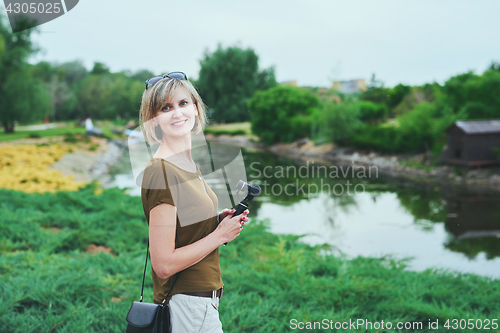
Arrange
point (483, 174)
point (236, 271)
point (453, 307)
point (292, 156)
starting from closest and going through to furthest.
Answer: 1. point (453, 307)
2. point (236, 271)
3. point (483, 174)
4. point (292, 156)

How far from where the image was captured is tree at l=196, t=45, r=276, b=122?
33.7 m

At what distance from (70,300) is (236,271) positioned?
160 cm

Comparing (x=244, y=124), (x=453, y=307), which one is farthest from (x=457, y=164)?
(x=244, y=124)

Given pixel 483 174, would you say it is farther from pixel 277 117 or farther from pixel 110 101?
pixel 110 101

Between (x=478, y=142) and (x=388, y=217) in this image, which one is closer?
(x=388, y=217)

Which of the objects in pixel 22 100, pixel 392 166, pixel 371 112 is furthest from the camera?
pixel 371 112

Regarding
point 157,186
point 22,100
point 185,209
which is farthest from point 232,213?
point 22,100

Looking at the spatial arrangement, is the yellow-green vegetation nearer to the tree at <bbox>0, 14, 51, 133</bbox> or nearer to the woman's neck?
the woman's neck

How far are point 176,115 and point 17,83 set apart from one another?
2283 cm

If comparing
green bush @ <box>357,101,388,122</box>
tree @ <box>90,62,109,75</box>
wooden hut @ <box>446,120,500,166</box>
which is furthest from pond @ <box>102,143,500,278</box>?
tree @ <box>90,62,109,75</box>

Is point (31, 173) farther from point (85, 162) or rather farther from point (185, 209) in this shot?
point (185, 209)

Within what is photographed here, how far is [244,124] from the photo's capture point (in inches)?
1436

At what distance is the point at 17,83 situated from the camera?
65.0ft

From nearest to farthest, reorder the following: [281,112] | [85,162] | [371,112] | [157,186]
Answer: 1. [157,186]
2. [85,162]
3. [371,112]
4. [281,112]
